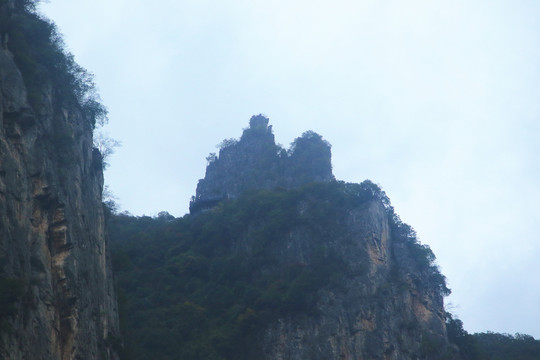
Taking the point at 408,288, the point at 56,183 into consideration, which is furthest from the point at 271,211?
the point at 56,183

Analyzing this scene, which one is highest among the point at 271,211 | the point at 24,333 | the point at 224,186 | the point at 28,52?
the point at 224,186

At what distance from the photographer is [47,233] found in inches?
1145

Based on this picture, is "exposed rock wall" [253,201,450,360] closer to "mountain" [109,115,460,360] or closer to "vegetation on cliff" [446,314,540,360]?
"mountain" [109,115,460,360]

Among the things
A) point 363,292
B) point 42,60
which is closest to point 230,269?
point 363,292

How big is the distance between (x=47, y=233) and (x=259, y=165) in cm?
5701

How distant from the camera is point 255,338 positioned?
54562 millimetres

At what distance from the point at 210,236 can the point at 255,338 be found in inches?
647

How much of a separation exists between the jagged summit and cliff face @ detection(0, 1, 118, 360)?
1746 inches

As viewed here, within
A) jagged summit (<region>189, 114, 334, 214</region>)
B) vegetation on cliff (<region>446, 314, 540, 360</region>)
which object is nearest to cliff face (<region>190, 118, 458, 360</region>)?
vegetation on cliff (<region>446, 314, 540, 360</region>)

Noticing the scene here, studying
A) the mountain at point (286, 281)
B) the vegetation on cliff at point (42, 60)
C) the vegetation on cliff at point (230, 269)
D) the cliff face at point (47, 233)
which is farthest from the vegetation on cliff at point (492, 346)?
the vegetation on cliff at point (42, 60)

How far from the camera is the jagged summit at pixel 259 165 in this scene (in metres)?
80.9

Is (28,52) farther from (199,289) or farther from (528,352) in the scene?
(528,352)

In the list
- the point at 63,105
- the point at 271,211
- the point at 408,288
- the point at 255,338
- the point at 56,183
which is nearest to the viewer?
the point at 56,183

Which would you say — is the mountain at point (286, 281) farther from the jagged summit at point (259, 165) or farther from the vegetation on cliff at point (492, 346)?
the jagged summit at point (259, 165)
